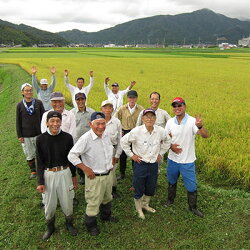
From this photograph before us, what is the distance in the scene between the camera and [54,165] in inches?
129

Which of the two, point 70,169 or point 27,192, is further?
point 27,192

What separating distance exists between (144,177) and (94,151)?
100cm

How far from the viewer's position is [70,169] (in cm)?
368

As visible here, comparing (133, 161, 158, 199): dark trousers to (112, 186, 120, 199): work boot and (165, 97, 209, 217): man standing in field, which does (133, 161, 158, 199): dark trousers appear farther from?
(112, 186, 120, 199): work boot

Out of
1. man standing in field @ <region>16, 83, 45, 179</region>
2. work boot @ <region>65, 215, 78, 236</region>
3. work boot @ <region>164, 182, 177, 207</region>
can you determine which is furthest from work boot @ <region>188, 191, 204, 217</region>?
man standing in field @ <region>16, 83, 45, 179</region>

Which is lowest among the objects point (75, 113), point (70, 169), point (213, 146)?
point (213, 146)

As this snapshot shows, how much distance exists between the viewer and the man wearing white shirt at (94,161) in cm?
327

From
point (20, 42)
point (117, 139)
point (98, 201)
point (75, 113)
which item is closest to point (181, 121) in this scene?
point (117, 139)

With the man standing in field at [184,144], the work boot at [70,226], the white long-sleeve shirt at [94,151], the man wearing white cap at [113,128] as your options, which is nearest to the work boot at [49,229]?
the work boot at [70,226]

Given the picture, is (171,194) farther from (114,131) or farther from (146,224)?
(114,131)

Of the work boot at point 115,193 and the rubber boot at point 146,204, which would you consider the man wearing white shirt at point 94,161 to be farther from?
the work boot at point 115,193

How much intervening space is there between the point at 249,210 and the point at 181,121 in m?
1.93

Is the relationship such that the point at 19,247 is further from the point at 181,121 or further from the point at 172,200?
the point at 181,121

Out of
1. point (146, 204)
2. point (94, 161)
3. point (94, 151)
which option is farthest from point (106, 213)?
point (94, 151)
